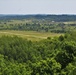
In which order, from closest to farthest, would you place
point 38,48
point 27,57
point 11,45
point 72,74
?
point 72,74 < point 27,57 < point 38,48 < point 11,45

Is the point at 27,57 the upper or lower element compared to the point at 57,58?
lower

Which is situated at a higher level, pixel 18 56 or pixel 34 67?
pixel 34 67

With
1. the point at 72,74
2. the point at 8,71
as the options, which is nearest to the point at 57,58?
the point at 8,71

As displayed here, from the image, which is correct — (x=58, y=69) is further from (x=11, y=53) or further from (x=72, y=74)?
(x=11, y=53)

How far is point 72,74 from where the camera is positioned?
41.5 m

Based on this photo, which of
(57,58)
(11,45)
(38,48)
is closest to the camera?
(57,58)

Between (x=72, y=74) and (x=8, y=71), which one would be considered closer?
(x=72, y=74)

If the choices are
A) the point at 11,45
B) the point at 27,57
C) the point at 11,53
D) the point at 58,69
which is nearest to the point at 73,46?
the point at 58,69

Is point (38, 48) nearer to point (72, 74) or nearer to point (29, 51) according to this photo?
point (29, 51)

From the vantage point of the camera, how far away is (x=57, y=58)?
5662 centimetres

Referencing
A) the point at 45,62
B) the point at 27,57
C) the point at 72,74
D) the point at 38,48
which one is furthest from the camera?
the point at 38,48

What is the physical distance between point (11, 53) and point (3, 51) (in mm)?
4996

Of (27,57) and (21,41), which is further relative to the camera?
(21,41)

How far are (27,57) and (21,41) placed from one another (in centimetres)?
2406
